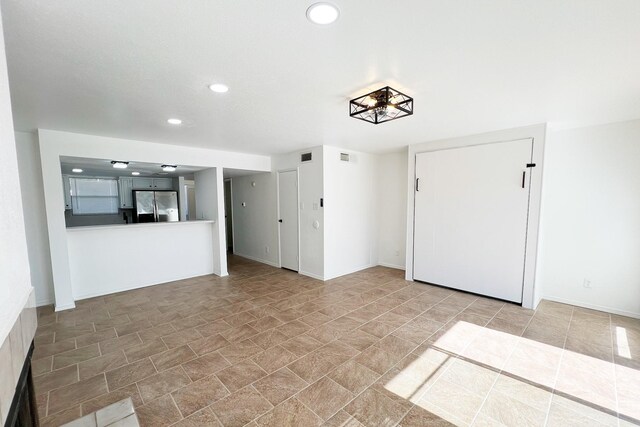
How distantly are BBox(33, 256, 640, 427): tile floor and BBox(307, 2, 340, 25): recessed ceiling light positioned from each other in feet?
7.76

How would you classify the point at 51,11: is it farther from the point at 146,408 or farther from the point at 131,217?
the point at 131,217

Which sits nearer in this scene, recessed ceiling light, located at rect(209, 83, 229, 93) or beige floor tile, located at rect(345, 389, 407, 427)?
beige floor tile, located at rect(345, 389, 407, 427)

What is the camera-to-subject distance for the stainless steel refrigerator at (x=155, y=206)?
6703mm

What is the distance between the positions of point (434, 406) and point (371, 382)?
460 millimetres

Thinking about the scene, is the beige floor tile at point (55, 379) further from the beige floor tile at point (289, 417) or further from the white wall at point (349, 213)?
the white wall at point (349, 213)

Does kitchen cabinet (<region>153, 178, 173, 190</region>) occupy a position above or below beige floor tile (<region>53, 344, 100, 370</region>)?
above

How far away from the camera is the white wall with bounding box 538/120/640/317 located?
3.18m

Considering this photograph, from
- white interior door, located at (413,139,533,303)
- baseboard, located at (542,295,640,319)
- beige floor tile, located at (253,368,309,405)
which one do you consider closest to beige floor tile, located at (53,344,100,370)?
beige floor tile, located at (253,368,309,405)

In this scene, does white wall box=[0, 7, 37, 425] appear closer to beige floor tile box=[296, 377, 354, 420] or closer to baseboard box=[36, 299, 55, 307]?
beige floor tile box=[296, 377, 354, 420]

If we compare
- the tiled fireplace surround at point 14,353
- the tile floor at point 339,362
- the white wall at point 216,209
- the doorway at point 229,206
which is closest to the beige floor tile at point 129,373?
the tile floor at point 339,362

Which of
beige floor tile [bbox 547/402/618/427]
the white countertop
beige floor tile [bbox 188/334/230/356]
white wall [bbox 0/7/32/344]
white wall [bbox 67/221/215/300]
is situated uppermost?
white wall [bbox 0/7/32/344]

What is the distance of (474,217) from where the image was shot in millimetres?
3881

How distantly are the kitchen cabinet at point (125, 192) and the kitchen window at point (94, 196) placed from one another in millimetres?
133

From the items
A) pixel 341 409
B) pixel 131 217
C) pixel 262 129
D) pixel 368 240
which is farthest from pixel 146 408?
pixel 131 217
